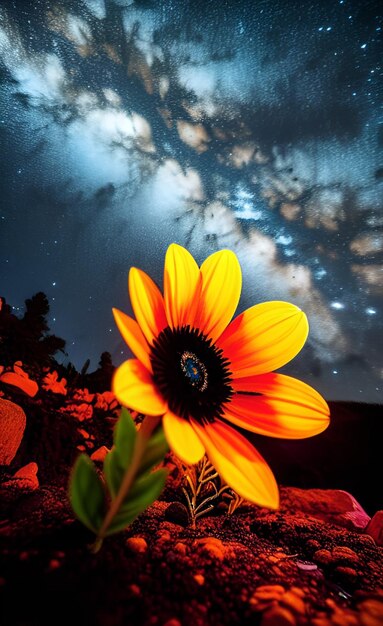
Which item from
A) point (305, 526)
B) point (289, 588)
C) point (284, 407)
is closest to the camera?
point (289, 588)

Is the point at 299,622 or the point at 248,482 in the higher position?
the point at 248,482

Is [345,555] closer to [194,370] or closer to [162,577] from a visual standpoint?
[162,577]

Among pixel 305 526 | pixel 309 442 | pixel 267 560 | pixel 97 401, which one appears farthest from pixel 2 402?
pixel 309 442

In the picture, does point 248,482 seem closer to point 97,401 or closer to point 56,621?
point 56,621

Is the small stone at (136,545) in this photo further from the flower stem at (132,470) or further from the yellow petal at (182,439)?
the yellow petal at (182,439)

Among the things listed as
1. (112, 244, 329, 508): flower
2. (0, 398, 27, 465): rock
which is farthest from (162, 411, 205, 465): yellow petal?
(0, 398, 27, 465): rock

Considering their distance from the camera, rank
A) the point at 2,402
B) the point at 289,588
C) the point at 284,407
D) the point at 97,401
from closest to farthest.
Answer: the point at 289,588 < the point at 284,407 < the point at 2,402 < the point at 97,401
